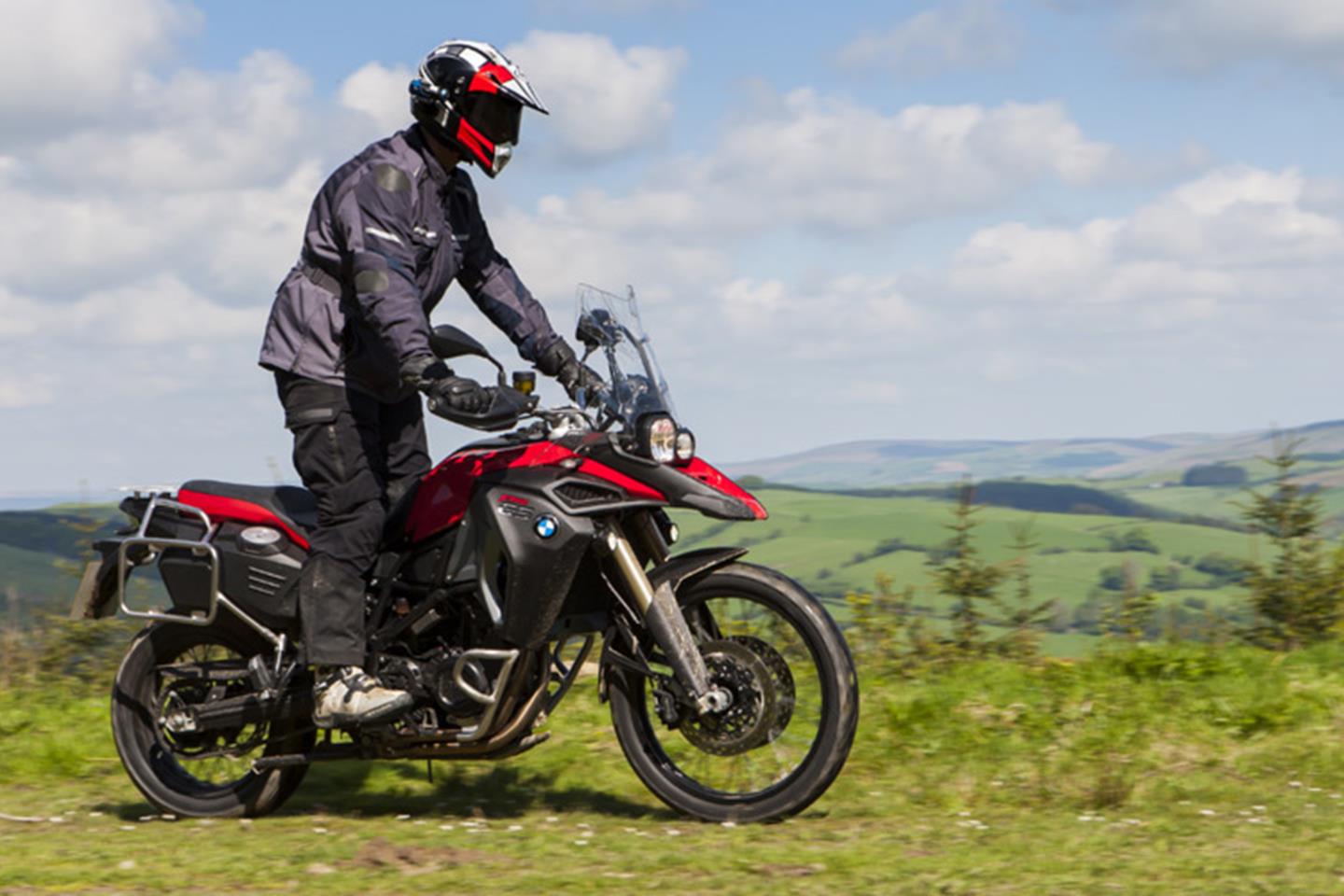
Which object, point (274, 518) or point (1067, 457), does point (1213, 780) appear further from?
point (1067, 457)

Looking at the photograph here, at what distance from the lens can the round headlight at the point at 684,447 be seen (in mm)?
5227

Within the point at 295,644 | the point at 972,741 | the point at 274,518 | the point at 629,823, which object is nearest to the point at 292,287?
the point at 274,518

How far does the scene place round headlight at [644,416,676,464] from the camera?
5.14 meters

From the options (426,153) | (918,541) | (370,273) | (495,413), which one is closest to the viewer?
(495,413)

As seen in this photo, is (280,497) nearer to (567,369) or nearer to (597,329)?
(567,369)

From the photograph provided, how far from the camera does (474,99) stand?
5414mm

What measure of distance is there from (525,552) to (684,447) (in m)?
0.67

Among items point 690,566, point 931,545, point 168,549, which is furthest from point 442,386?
point 931,545

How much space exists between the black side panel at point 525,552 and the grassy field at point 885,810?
31.5 inches

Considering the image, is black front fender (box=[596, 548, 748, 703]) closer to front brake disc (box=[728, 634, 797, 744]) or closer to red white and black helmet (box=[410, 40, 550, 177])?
front brake disc (box=[728, 634, 797, 744])

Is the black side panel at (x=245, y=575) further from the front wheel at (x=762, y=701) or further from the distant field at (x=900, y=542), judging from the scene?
the front wheel at (x=762, y=701)

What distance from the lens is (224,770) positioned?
6.12m

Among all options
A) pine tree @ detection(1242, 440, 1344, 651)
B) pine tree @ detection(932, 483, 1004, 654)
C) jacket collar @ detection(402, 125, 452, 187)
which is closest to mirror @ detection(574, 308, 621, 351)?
jacket collar @ detection(402, 125, 452, 187)

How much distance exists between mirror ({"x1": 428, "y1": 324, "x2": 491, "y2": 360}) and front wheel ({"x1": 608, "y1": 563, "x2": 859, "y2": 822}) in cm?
116
